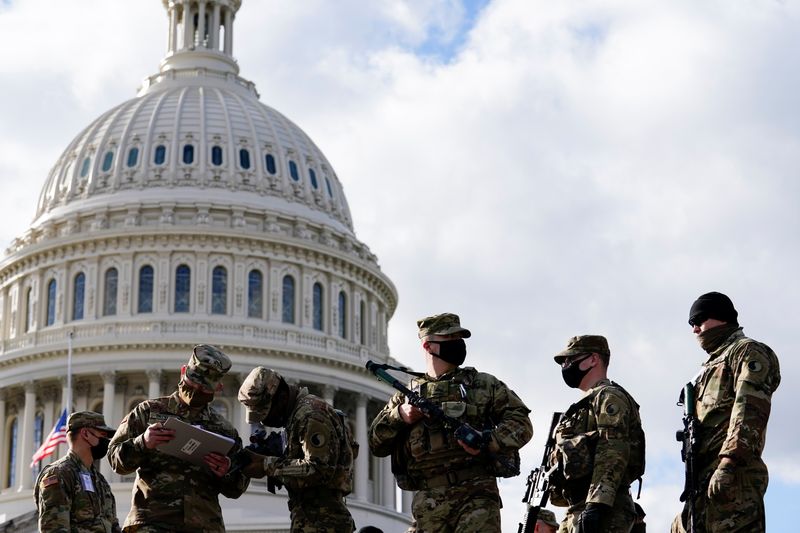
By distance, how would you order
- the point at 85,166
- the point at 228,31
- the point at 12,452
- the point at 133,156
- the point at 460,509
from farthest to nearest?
the point at 228,31, the point at 85,166, the point at 133,156, the point at 12,452, the point at 460,509

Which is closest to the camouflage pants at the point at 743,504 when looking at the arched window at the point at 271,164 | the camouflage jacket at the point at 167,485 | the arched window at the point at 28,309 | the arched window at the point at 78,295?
the camouflage jacket at the point at 167,485

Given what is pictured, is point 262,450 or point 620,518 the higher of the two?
point 262,450

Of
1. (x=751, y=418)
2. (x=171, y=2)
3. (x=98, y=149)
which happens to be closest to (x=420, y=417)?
(x=751, y=418)

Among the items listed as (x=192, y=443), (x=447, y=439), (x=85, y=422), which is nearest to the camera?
(x=447, y=439)

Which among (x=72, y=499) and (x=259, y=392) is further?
(x=72, y=499)

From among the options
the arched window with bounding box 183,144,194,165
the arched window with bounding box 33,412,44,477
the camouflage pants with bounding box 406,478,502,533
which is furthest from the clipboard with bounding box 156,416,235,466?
the arched window with bounding box 183,144,194,165

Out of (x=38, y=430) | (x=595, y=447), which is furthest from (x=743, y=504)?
(x=38, y=430)

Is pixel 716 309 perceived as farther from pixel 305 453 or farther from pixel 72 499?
pixel 72 499

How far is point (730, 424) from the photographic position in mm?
11258

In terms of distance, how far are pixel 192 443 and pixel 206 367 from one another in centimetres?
60

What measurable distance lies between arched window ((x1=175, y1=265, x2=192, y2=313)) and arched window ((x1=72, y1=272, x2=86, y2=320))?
176 inches

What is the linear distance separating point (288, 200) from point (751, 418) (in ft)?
230

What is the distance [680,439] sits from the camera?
463 inches

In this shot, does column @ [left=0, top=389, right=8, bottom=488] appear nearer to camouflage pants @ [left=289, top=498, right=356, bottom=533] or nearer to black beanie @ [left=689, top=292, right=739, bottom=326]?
camouflage pants @ [left=289, top=498, right=356, bottom=533]
